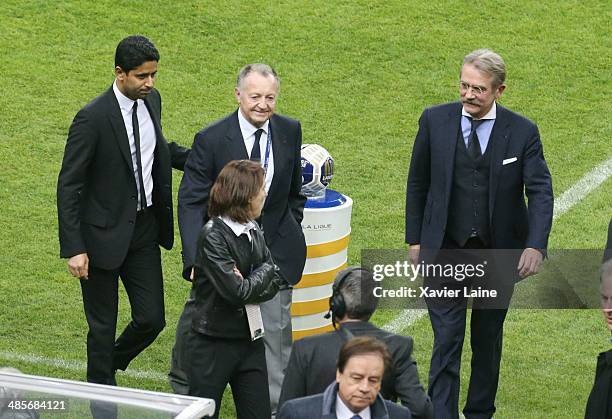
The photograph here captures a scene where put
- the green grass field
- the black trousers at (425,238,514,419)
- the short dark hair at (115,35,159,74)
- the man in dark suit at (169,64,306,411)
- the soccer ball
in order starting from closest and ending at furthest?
the short dark hair at (115,35,159,74), the man in dark suit at (169,64,306,411), the black trousers at (425,238,514,419), the soccer ball, the green grass field

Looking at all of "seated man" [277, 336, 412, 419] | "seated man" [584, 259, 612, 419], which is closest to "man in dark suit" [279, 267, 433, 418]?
"seated man" [277, 336, 412, 419]

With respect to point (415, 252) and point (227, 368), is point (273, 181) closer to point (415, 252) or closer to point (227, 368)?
point (415, 252)

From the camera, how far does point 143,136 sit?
305 inches

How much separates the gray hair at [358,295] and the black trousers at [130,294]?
208 centimetres

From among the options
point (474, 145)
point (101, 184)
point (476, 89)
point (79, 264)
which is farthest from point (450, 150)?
point (79, 264)

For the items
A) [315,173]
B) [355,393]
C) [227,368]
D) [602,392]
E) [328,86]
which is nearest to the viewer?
[355,393]

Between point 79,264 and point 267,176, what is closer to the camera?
point 79,264

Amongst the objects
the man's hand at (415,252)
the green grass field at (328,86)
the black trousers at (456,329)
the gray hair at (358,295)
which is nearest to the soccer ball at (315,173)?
the man's hand at (415,252)

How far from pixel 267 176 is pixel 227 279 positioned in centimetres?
126

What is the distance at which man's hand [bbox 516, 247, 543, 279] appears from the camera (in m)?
7.63

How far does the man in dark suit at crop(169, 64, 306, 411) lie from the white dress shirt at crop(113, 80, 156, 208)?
0.72 ft

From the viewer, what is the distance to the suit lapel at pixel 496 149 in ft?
25.1

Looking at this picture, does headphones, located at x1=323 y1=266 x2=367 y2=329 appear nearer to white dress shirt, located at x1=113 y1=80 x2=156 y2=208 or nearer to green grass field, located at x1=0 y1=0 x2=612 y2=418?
white dress shirt, located at x1=113 y1=80 x2=156 y2=208

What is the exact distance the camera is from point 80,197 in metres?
7.57
